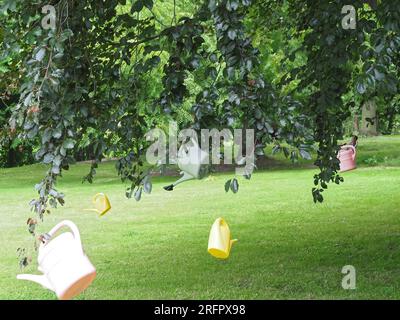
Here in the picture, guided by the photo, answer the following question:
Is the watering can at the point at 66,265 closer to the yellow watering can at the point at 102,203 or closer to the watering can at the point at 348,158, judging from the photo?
the yellow watering can at the point at 102,203

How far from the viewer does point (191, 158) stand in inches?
101

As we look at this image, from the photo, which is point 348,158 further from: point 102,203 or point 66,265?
point 66,265

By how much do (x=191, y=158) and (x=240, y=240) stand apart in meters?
4.74

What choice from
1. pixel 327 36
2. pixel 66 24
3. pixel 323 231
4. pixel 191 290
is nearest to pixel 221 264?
pixel 191 290

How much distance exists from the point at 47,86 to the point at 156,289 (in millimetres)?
3001

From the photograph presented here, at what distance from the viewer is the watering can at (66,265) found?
8.27 ft

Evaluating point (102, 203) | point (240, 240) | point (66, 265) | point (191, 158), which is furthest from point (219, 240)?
point (240, 240)

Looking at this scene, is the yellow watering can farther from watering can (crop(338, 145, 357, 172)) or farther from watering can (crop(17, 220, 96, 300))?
watering can (crop(338, 145, 357, 172))

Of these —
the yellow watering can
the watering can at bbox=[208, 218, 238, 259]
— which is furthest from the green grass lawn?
the watering can at bbox=[208, 218, 238, 259]

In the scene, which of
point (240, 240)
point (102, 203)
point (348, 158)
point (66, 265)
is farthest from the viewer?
point (240, 240)

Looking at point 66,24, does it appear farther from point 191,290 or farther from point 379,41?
point 191,290

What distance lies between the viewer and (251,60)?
2.50 meters

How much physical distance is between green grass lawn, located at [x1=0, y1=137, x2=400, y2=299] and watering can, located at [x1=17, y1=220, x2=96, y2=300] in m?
2.40

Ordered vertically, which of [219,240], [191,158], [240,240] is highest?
[191,158]
